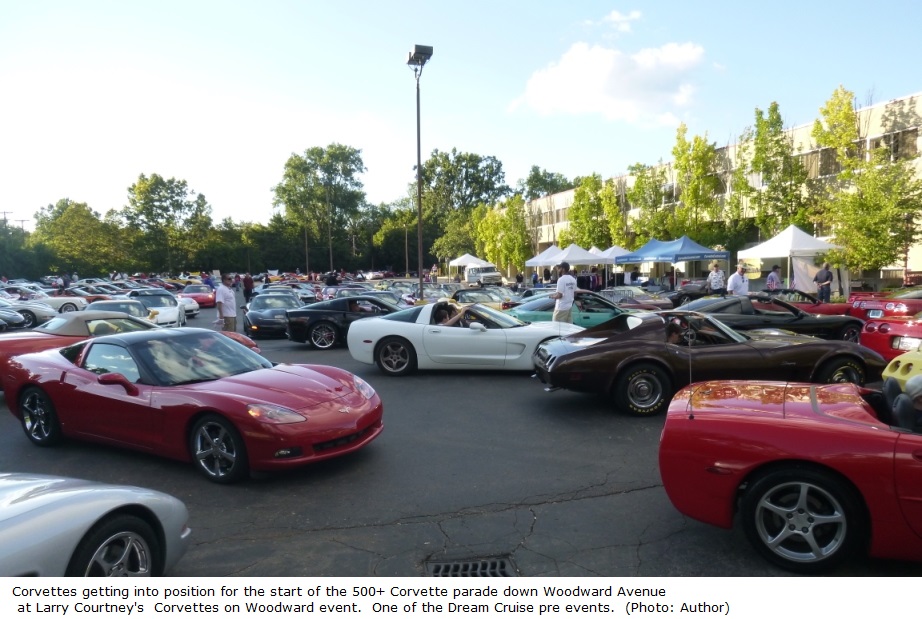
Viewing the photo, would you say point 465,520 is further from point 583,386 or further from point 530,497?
point 583,386

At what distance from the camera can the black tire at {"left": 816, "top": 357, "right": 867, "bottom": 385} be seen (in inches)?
284

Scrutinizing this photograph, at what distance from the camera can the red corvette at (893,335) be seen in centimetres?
831

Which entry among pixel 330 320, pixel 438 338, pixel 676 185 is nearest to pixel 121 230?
pixel 676 185

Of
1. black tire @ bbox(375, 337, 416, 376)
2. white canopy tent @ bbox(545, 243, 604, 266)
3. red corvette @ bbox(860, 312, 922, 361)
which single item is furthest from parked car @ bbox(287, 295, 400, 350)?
white canopy tent @ bbox(545, 243, 604, 266)

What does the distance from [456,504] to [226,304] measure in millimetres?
11278

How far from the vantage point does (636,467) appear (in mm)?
5336

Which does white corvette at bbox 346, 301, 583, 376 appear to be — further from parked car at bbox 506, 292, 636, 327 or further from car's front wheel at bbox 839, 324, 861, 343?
car's front wheel at bbox 839, 324, 861, 343

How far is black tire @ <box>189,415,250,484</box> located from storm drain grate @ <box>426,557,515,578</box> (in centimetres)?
211

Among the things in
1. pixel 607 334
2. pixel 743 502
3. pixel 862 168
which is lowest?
pixel 743 502

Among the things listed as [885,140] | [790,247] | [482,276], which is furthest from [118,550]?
[482,276]

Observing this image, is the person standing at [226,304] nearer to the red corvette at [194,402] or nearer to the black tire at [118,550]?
the red corvette at [194,402]

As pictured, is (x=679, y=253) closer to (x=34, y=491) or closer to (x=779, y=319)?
(x=779, y=319)

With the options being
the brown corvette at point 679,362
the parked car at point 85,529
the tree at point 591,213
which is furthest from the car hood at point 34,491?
the tree at point 591,213

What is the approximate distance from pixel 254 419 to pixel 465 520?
1.91m
